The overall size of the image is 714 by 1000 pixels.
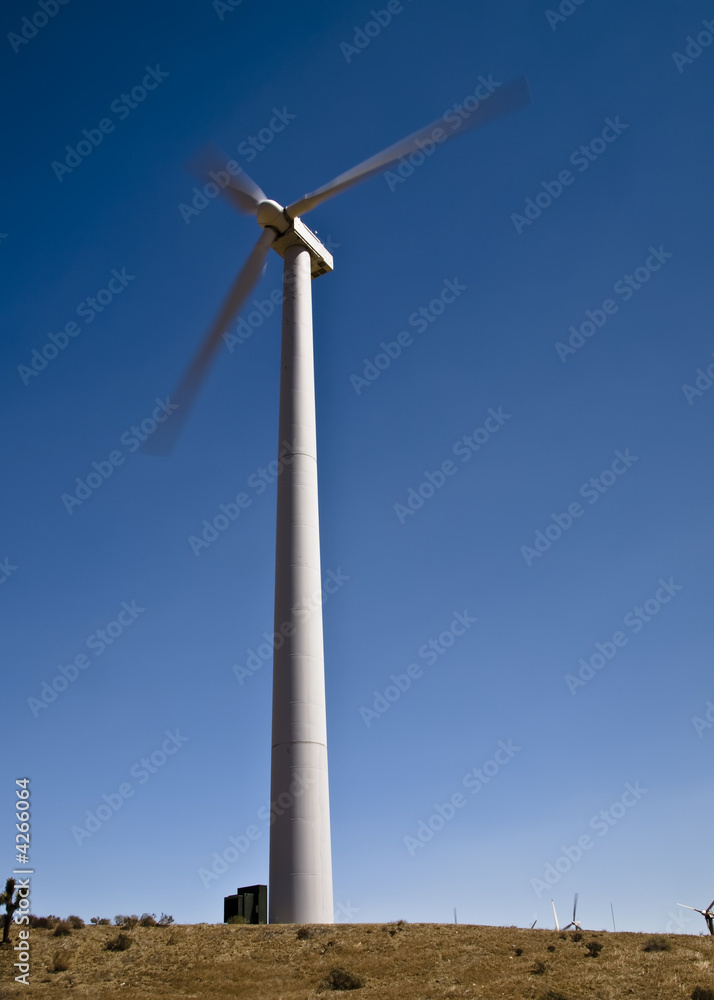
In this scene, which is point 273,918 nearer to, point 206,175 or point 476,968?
point 476,968

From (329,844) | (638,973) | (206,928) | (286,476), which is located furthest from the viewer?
(286,476)

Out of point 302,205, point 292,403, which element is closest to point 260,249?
point 302,205

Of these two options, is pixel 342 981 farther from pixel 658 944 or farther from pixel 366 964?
pixel 658 944

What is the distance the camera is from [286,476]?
35719mm

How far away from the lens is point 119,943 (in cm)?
2489

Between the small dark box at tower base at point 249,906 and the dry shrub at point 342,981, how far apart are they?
10160 millimetres

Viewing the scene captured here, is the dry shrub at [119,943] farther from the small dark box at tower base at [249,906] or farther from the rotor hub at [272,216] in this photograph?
the rotor hub at [272,216]

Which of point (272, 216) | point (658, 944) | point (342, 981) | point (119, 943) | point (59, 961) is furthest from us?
point (272, 216)

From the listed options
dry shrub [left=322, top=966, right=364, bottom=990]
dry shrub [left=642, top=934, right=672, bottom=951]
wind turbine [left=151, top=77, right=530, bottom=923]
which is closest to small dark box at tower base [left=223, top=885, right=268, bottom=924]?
wind turbine [left=151, top=77, right=530, bottom=923]

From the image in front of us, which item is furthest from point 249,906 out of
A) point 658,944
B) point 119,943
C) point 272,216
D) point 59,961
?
point 272,216

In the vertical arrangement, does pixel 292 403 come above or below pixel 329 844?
above

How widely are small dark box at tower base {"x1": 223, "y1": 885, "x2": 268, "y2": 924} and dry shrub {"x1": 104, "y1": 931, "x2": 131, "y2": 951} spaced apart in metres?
5.90

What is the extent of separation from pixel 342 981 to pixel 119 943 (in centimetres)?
797

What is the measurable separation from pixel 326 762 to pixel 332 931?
19.7 ft
